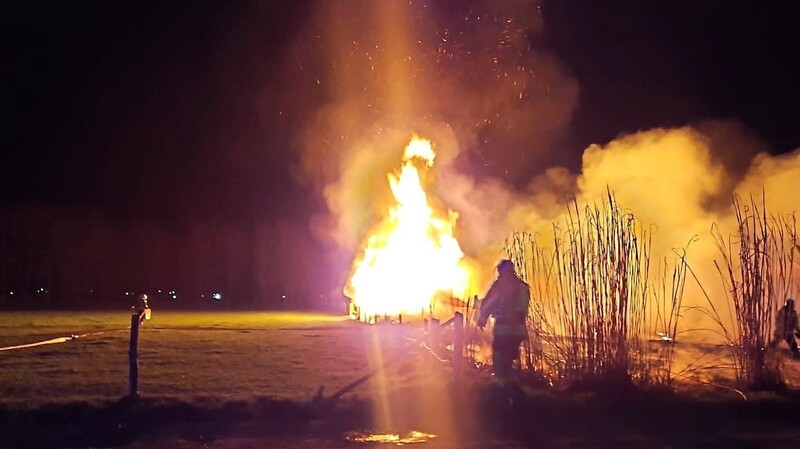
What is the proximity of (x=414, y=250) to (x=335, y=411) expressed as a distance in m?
16.3

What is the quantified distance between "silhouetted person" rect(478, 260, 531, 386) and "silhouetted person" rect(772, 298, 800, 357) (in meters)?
4.23

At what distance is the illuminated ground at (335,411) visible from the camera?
905cm

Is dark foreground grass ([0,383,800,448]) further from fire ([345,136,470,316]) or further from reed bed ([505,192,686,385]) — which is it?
fire ([345,136,470,316])

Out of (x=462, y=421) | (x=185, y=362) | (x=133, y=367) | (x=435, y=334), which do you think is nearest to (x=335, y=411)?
(x=462, y=421)

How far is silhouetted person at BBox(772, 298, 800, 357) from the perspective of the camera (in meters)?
12.6

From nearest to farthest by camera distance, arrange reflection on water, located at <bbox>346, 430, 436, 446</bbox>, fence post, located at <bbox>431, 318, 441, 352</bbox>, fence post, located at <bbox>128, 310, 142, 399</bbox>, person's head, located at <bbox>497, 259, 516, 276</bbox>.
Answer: reflection on water, located at <bbox>346, 430, 436, 446</bbox>, fence post, located at <bbox>128, 310, 142, 399</bbox>, person's head, located at <bbox>497, 259, 516, 276</bbox>, fence post, located at <bbox>431, 318, 441, 352</bbox>

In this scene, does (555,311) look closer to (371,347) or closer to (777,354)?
(777,354)

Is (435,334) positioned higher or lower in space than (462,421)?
higher

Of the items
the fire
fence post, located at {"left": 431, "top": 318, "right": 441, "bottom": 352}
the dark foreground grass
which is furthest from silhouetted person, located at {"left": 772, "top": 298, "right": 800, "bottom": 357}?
the fire

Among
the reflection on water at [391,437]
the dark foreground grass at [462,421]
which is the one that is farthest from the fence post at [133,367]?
the reflection on water at [391,437]

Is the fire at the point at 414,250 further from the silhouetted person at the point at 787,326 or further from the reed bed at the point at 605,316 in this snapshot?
the reed bed at the point at 605,316

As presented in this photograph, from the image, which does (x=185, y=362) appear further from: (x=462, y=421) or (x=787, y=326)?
(x=787, y=326)

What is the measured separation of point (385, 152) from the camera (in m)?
28.5

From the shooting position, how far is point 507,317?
1098 centimetres
